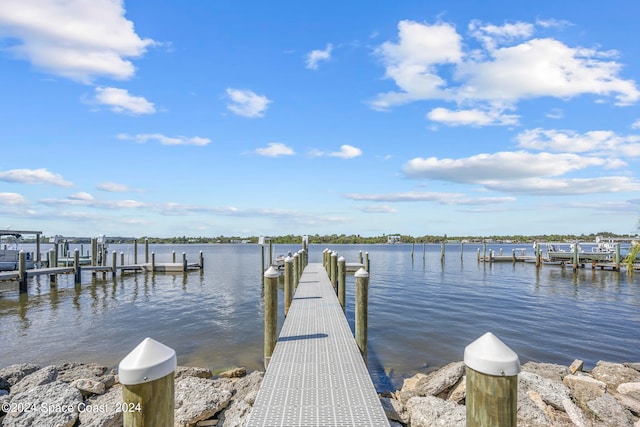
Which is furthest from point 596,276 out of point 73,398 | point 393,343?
point 73,398

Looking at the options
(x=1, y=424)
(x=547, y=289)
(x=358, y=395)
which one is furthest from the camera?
(x=547, y=289)

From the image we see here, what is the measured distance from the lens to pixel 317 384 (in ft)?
17.0

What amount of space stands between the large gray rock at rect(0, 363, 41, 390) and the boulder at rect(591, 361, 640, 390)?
1247cm

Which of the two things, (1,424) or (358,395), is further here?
(1,424)

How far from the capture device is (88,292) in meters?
23.0

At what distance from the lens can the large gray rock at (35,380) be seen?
7078mm

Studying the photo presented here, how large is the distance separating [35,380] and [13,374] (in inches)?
43.0

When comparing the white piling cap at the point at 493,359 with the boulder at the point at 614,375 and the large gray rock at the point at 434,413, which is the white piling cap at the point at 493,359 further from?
the boulder at the point at 614,375

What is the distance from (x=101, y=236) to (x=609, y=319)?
36.1m

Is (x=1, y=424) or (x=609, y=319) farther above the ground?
(x=1, y=424)

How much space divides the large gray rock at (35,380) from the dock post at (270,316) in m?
4.42

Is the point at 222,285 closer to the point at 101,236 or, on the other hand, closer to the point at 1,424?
the point at 101,236

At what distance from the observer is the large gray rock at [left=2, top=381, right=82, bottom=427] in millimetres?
5582

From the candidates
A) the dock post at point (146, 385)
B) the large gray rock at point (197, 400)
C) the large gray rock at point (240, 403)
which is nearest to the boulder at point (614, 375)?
the large gray rock at point (240, 403)
